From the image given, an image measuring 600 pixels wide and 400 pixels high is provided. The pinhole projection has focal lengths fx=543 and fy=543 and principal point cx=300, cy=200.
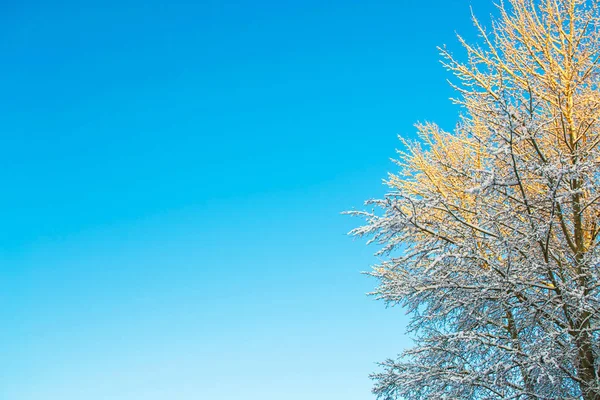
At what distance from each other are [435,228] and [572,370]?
247 centimetres

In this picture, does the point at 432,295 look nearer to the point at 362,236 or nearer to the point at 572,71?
the point at 362,236

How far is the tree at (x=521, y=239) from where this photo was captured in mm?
6215

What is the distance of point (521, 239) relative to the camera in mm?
6297

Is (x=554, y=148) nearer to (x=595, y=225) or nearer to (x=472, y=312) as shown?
(x=595, y=225)

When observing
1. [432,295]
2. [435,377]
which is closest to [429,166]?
[432,295]

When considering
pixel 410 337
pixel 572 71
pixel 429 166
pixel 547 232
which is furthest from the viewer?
pixel 429 166

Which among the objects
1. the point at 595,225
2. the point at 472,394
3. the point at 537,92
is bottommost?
the point at 472,394

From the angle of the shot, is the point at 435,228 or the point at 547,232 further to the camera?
the point at 435,228

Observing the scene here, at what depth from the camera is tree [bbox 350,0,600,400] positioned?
621 cm

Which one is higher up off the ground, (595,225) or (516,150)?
(516,150)

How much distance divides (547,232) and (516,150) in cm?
142

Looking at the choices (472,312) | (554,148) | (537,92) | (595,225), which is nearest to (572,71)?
(537,92)

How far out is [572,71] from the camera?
24.2ft

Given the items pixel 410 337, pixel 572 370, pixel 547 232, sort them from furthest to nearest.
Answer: pixel 410 337
pixel 572 370
pixel 547 232
